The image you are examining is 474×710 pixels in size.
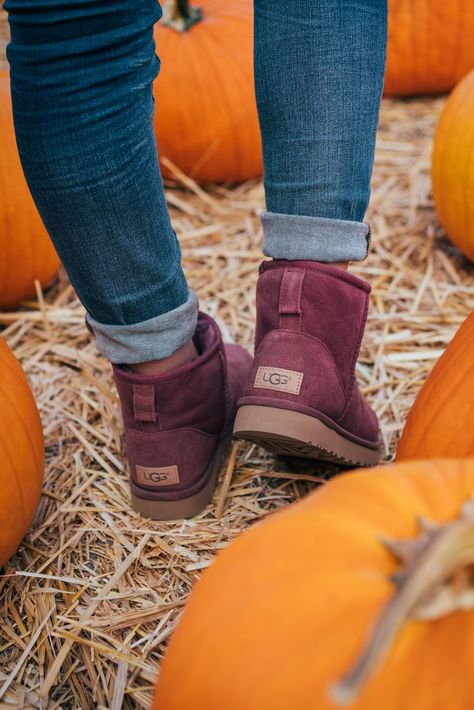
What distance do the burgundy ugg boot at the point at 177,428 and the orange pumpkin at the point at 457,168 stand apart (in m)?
0.79

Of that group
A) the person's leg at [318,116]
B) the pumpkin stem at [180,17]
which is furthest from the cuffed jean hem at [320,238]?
the pumpkin stem at [180,17]

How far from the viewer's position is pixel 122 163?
2.92 feet

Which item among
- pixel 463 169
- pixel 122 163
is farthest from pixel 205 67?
pixel 122 163

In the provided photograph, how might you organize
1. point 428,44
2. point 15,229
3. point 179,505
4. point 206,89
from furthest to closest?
1. point 428,44
2. point 206,89
3. point 15,229
4. point 179,505

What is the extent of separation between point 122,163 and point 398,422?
2.51ft

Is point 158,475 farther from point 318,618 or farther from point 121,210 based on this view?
point 318,618

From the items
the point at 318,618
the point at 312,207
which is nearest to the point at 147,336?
the point at 312,207

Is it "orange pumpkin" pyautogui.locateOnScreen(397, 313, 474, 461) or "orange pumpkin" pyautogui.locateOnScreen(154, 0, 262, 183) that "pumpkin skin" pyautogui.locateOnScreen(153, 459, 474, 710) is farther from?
"orange pumpkin" pyautogui.locateOnScreen(154, 0, 262, 183)

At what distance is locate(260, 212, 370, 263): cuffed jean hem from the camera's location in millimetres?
1065

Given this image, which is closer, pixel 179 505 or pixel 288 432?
pixel 288 432

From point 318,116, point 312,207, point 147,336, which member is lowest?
point 147,336

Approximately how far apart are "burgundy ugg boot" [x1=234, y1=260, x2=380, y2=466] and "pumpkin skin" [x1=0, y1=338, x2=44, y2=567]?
0.32 m

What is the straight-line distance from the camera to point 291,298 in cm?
108

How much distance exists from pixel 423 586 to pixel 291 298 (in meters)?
0.60
